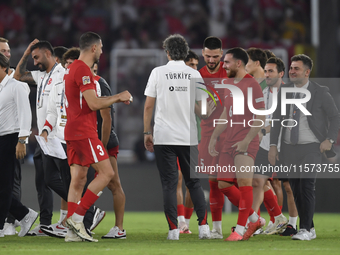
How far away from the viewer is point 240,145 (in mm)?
5578

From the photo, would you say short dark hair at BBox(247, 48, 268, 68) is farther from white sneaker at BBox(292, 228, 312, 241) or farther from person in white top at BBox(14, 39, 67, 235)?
→ person in white top at BBox(14, 39, 67, 235)

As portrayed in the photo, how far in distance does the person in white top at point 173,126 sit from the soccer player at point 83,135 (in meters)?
0.62

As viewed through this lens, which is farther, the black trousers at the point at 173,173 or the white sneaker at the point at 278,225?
the white sneaker at the point at 278,225

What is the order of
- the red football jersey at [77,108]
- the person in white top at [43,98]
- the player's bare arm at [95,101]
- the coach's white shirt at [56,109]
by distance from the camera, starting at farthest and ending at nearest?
the person in white top at [43,98], the coach's white shirt at [56,109], the red football jersey at [77,108], the player's bare arm at [95,101]

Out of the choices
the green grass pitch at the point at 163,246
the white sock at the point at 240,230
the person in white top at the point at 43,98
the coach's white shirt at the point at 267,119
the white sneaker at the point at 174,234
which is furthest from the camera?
the coach's white shirt at the point at 267,119

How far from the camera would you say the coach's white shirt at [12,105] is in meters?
5.89

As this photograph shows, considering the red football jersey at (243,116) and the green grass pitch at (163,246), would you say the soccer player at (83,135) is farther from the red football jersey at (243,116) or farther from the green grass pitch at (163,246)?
the red football jersey at (243,116)

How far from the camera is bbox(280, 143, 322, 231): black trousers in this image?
582cm

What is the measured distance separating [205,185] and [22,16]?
26.5 feet

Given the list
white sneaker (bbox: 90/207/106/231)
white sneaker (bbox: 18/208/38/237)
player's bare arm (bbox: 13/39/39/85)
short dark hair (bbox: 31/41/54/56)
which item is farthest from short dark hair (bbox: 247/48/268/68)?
white sneaker (bbox: 18/208/38/237)

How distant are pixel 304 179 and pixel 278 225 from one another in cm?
109

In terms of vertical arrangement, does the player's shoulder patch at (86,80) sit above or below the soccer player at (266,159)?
above

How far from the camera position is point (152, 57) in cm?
1223

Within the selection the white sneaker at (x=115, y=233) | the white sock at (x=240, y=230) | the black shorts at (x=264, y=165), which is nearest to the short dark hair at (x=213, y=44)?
the black shorts at (x=264, y=165)
